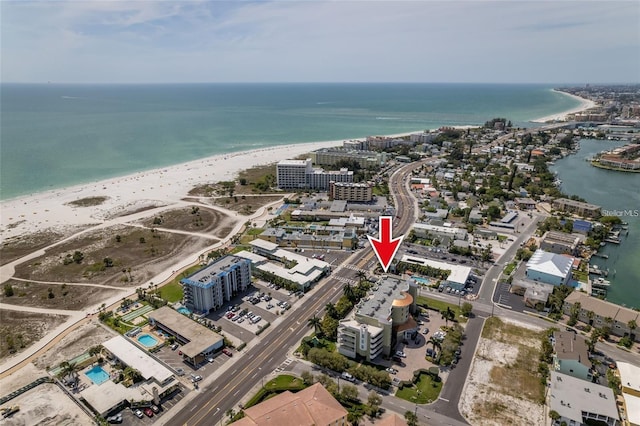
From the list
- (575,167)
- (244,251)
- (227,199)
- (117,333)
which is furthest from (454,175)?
(117,333)

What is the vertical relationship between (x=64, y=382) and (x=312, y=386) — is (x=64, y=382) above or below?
below

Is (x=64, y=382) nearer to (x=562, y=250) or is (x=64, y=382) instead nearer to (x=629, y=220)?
(x=562, y=250)

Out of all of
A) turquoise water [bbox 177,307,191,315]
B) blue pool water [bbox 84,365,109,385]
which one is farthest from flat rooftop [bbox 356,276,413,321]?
blue pool water [bbox 84,365,109,385]

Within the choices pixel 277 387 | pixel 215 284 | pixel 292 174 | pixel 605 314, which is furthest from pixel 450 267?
pixel 292 174

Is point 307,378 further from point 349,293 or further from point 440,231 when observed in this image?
point 440,231

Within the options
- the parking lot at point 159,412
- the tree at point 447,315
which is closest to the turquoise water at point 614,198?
the tree at point 447,315

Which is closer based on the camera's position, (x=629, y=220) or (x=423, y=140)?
(x=629, y=220)

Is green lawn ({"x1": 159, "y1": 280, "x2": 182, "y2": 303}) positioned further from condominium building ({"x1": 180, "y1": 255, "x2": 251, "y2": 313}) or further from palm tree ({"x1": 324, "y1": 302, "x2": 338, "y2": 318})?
palm tree ({"x1": 324, "y1": 302, "x2": 338, "y2": 318})

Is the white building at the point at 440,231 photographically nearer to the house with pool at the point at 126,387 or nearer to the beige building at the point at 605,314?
the beige building at the point at 605,314
